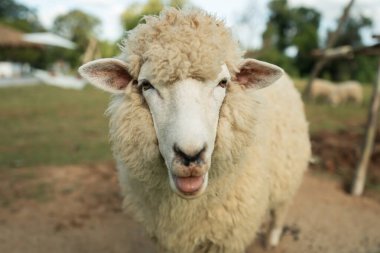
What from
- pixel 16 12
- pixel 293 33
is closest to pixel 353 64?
pixel 293 33

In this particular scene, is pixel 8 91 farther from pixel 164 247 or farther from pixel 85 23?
pixel 85 23

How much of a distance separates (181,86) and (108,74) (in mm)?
605

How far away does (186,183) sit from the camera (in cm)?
208

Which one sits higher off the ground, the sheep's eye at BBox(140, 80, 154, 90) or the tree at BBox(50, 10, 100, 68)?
the sheep's eye at BBox(140, 80, 154, 90)

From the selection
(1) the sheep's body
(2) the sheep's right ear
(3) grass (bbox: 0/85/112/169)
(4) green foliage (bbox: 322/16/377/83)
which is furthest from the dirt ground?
(4) green foliage (bbox: 322/16/377/83)

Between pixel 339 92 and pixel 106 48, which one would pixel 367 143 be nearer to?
pixel 339 92

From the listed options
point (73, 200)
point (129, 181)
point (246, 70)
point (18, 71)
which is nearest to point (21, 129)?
point (73, 200)

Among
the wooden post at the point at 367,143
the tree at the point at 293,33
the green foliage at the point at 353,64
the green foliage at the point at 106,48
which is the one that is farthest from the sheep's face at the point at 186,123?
the green foliage at the point at 106,48

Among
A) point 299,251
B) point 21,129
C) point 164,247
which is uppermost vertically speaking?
point 164,247

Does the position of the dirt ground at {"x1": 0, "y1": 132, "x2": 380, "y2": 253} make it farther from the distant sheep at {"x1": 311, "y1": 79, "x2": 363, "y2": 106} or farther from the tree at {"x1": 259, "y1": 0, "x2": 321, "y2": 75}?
the tree at {"x1": 259, "y1": 0, "x2": 321, "y2": 75}

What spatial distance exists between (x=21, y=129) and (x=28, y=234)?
6.09 meters

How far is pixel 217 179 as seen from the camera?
8.44ft

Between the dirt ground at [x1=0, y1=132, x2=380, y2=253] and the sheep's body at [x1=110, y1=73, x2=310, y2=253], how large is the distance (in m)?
1.43

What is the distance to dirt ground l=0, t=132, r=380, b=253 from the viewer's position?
434 centimetres
